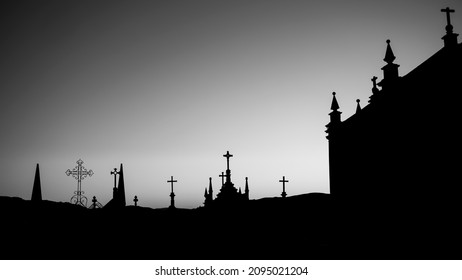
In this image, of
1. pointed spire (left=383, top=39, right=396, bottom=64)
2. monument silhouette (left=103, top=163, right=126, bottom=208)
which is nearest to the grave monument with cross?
monument silhouette (left=103, top=163, right=126, bottom=208)

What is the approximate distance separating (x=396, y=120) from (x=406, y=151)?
1.49 meters

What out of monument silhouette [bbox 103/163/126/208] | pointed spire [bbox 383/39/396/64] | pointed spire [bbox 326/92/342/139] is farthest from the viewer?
monument silhouette [bbox 103/163/126/208]

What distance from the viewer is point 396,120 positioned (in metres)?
13.8

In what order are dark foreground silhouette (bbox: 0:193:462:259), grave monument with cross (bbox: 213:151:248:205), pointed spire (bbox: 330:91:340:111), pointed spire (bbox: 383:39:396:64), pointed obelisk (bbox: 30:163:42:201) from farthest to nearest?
pointed obelisk (bbox: 30:163:42:201) < grave monument with cross (bbox: 213:151:248:205) < pointed spire (bbox: 330:91:340:111) < pointed spire (bbox: 383:39:396:64) < dark foreground silhouette (bbox: 0:193:462:259)

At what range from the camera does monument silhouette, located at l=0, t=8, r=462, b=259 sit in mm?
10750

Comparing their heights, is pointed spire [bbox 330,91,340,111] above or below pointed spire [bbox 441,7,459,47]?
below

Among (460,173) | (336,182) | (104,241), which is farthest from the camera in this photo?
(336,182)

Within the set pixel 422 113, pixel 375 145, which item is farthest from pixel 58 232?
pixel 422 113

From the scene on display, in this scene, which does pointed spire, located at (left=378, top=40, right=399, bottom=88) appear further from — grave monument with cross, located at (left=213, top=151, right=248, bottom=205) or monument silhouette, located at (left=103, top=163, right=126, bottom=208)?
monument silhouette, located at (left=103, top=163, right=126, bottom=208)

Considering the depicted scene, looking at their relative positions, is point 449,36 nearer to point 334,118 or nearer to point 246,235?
point 334,118

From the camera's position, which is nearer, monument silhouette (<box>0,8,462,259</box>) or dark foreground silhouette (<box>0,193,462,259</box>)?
dark foreground silhouette (<box>0,193,462,259</box>)

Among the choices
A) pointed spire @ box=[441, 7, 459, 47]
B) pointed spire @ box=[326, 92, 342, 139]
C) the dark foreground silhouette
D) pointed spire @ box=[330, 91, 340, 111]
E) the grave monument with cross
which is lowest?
the dark foreground silhouette

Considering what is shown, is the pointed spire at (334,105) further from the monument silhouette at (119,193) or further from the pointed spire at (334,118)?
the monument silhouette at (119,193)

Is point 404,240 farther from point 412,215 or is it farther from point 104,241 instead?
point 104,241
